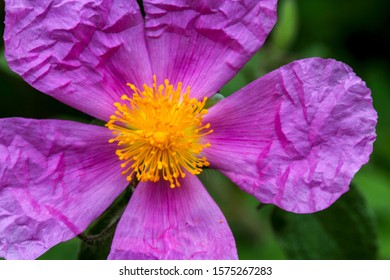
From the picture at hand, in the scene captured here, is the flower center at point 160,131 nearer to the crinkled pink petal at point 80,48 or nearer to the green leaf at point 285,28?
the crinkled pink petal at point 80,48

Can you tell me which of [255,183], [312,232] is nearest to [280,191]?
[255,183]

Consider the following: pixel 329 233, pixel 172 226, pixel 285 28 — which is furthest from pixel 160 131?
pixel 285 28

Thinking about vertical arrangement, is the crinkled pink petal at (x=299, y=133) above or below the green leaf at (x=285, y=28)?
below

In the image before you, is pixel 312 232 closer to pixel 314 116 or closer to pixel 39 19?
pixel 314 116

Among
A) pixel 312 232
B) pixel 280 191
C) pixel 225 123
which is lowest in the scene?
pixel 312 232

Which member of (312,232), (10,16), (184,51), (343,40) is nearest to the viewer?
(10,16)

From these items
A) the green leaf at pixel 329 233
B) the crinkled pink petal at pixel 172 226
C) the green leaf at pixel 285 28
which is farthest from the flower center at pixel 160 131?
the green leaf at pixel 285 28
